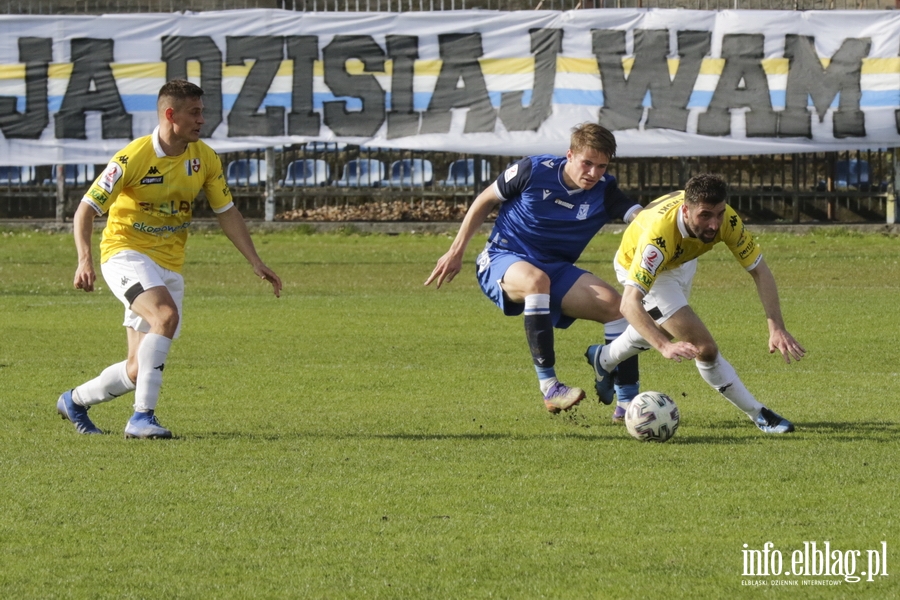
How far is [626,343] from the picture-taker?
9.08m

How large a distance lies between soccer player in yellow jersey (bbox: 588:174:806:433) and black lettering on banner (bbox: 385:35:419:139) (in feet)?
54.8

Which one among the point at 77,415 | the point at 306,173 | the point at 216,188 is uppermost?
the point at 216,188

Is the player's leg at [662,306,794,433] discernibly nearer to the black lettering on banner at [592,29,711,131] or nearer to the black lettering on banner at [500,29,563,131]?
the black lettering on banner at [592,29,711,131]

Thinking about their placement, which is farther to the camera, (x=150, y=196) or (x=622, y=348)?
(x=622, y=348)

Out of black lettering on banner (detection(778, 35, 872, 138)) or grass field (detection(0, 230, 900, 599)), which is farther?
black lettering on banner (detection(778, 35, 872, 138))

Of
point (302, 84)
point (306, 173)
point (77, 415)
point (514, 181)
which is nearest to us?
point (77, 415)

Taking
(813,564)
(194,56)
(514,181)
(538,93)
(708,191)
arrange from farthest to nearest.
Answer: (194,56)
(538,93)
(514,181)
(708,191)
(813,564)

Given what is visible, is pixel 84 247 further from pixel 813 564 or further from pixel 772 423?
pixel 813 564

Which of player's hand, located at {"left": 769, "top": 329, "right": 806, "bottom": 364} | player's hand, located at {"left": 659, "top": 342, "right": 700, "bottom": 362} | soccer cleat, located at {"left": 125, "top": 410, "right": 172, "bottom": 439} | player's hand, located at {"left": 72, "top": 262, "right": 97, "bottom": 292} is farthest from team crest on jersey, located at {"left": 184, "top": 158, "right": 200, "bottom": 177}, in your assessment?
player's hand, located at {"left": 769, "top": 329, "right": 806, "bottom": 364}

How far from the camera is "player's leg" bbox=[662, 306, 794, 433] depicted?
339 inches

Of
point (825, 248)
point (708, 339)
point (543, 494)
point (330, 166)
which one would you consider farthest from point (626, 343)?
point (330, 166)

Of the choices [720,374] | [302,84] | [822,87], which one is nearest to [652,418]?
[720,374]

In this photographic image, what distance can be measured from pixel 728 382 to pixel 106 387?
3757 millimetres

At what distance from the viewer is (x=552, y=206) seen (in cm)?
963
